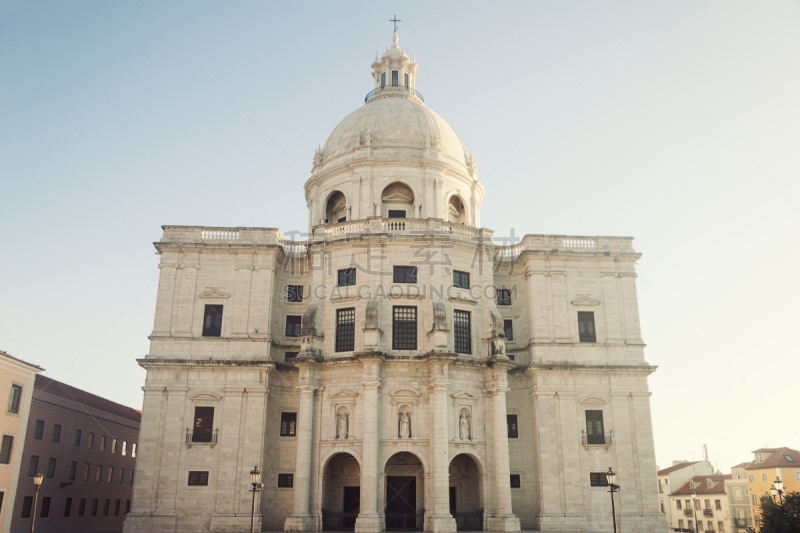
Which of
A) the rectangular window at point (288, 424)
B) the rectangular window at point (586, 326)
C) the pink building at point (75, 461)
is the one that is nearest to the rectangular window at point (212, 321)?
the rectangular window at point (288, 424)

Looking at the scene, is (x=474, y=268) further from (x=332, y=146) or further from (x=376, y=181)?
(x=332, y=146)

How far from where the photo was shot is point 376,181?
1736 inches

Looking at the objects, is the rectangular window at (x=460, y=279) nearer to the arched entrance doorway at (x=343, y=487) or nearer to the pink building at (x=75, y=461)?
→ the arched entrance doorway at (x=343, y=487)

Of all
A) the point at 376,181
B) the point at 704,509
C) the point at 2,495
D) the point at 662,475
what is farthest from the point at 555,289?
the point at 662,475

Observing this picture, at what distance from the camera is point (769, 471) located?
64000 mm

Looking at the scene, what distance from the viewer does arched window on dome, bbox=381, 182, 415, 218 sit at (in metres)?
44.7

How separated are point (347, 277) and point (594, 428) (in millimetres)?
17100

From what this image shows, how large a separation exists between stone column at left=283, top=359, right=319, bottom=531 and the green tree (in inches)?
848

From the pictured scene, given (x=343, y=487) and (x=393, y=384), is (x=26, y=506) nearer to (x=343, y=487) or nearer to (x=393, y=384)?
(x=343, y=487)

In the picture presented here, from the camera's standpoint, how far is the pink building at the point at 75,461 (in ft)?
141

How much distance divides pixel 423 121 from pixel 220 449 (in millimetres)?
26019

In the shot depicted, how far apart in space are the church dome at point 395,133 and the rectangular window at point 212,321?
14.2 meters

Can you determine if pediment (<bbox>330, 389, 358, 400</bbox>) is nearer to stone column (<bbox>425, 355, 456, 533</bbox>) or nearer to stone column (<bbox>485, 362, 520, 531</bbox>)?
stone column (<bbox>425, 355, 456, 533</bbox>)

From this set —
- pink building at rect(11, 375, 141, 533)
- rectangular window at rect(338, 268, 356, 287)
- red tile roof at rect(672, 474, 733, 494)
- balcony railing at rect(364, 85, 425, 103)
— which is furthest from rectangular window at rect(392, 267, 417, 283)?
red tile roof at rect(672, 474, 733, 494)
